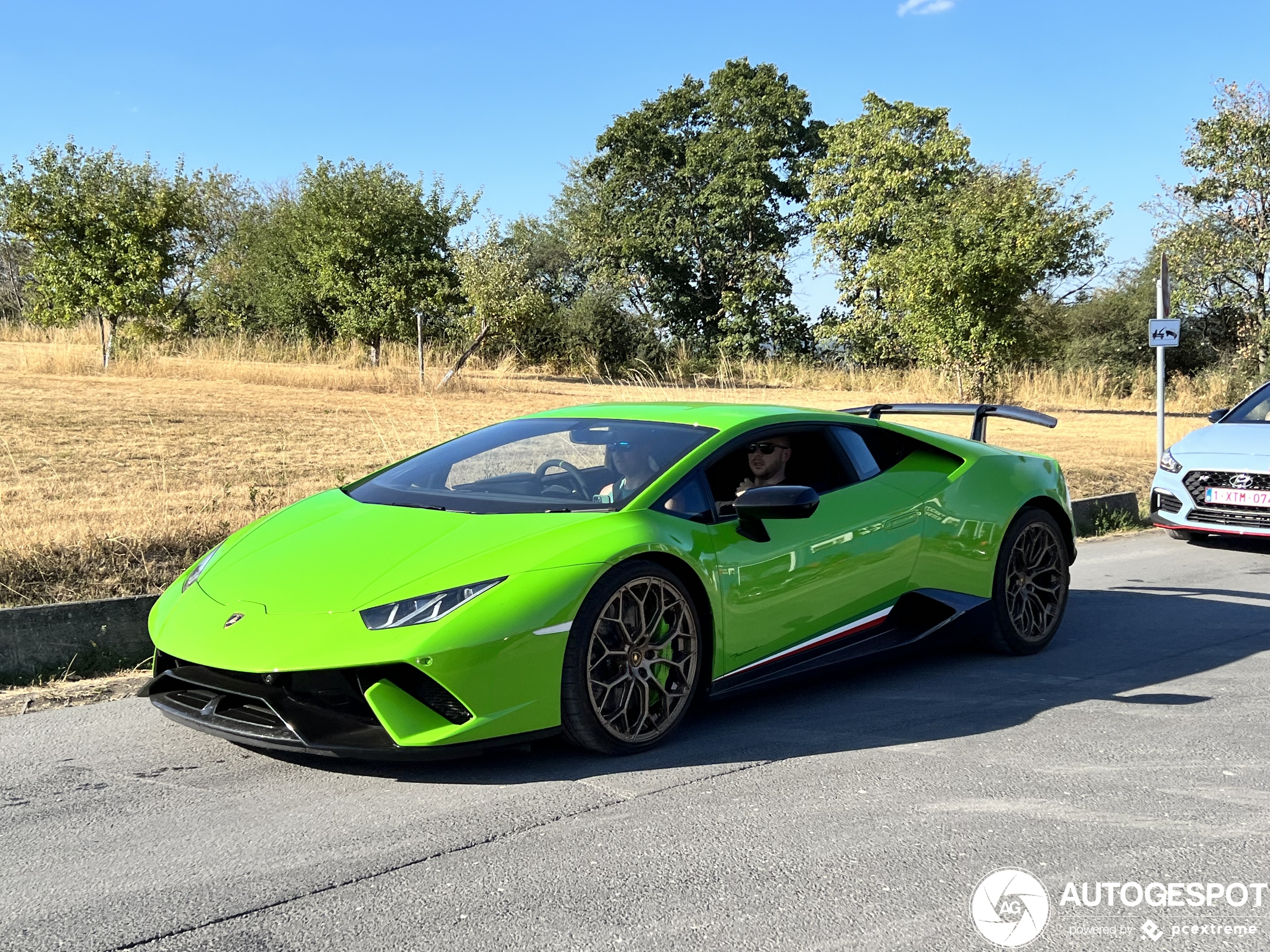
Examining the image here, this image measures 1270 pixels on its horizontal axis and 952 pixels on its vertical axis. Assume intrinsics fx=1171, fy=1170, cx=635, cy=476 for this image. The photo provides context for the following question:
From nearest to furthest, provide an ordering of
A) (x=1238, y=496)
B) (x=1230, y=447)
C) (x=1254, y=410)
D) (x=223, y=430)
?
(x=1238, y=496) → (x=1230, y=447) → (x=1254, y=410) → (x=223, y=430)

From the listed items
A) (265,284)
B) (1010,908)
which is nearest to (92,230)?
(265,284)

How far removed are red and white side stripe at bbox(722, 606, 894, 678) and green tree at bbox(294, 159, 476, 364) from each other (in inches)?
1090

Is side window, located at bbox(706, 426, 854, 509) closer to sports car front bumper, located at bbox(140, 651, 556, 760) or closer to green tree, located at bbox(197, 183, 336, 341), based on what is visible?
sports car front bumper, located at bbox(140, 651, 556, 760)

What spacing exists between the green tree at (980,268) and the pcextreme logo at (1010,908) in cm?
2468

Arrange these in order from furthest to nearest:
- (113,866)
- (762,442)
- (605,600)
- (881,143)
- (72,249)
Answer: (881,143) < (72,249) < (762,442) < (605,600) < (113,866)

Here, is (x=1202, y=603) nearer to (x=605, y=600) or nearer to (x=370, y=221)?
(x=605, y=600)

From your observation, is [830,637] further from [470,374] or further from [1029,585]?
[470,374]

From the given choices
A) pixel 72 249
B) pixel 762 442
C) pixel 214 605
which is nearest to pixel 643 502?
pixel 762 442

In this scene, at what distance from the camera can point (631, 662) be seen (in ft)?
14.0

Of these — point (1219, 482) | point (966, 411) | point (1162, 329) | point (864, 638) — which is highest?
point (1162, 329)

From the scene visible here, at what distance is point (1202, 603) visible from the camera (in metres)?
7.53

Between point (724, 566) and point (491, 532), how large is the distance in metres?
0.93

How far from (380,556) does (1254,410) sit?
929 centimetres

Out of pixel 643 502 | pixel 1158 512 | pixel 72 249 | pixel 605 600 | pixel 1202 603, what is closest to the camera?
pixel 605 600
